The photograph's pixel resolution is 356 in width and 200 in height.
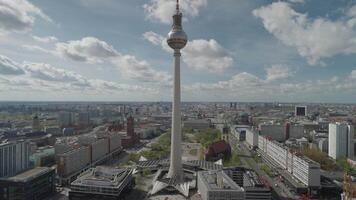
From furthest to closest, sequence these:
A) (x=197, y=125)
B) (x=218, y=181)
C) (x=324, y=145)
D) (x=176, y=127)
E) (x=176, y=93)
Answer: (x=197, y=125)
(x=324, y=145)
(x=176, y=93)
(x=176, y=127)
(x=218, y=181)

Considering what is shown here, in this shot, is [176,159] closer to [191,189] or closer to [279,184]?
[191,189]

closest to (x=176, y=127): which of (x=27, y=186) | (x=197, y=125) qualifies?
(x=27, y=186)

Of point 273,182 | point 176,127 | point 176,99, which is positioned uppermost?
point 176,99

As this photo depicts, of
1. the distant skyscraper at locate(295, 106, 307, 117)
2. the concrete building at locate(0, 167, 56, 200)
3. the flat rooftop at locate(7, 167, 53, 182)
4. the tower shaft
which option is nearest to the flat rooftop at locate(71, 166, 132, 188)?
the concrete building at locate(0, 167, 56, 200)

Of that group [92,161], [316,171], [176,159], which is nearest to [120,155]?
[92,161]

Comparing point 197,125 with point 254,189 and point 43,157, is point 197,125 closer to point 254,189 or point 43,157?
point 43,157

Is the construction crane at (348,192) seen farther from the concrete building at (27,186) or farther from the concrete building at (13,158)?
the concrete building at (13,158)

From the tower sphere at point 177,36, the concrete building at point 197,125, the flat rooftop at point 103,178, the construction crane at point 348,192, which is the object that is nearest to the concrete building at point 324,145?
the construction crane at point 348,192
